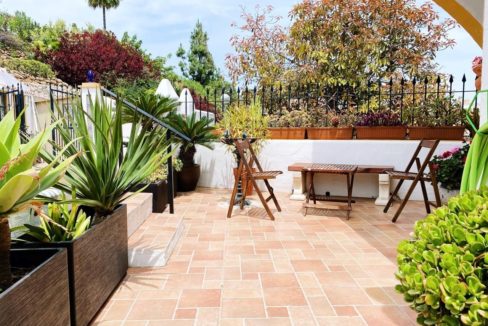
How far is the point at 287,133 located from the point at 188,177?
6.21ft

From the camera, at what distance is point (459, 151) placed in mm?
4344

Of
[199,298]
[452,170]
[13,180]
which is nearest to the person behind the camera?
[13,180]

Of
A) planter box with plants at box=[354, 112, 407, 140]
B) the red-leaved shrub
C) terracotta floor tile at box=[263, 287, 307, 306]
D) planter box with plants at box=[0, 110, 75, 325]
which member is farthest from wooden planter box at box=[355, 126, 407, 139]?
the red-leaved shrub

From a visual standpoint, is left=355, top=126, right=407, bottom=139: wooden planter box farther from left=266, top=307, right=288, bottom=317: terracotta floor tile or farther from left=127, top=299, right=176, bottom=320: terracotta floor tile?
left=127, top=299, right=176, bottom=320: terracotta floor tile

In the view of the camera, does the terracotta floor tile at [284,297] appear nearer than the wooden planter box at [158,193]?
Yes

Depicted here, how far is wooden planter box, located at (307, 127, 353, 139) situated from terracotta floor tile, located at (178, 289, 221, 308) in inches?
162

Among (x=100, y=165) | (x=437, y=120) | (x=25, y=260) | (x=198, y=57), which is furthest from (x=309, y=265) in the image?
(x=198, y=57)

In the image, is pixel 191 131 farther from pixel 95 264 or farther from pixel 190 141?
pixel 95 264


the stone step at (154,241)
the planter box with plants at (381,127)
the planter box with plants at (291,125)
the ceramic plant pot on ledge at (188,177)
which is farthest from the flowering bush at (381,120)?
the stone step at (154,241)

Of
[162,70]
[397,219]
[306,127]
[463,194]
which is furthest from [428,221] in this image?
[162,70]

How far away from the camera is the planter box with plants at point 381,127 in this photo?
18.4 feet

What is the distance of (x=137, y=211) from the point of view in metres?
3.44

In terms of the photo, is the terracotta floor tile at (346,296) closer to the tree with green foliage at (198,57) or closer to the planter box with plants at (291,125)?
the planter box with plants at (291,125)

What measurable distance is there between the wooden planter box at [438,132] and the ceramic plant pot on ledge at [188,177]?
359cm
